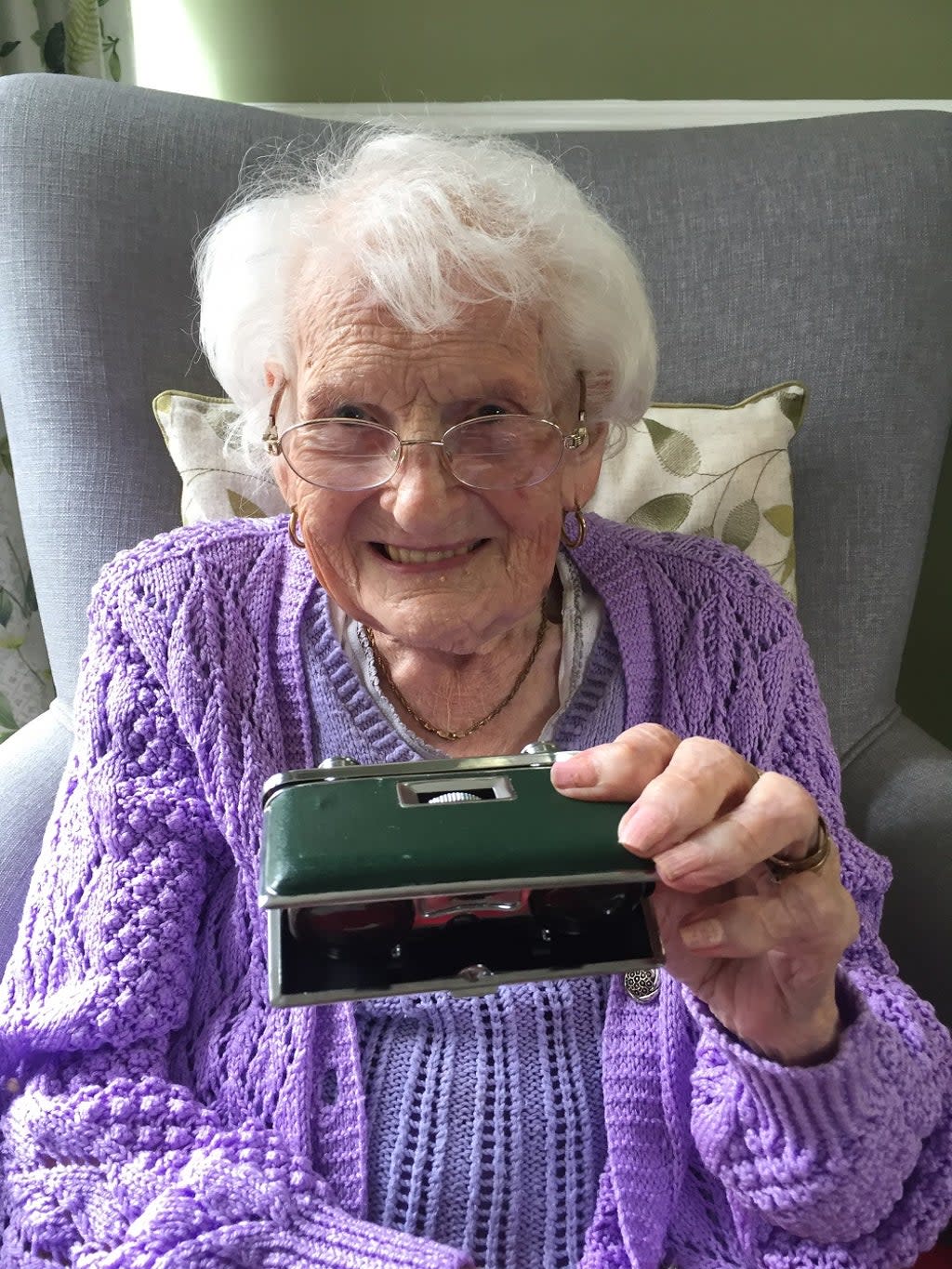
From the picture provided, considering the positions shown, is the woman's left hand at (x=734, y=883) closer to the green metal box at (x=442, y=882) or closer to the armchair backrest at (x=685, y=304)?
the green metal box at (x=442, y=882)

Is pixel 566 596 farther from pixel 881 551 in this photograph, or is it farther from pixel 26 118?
pixel 26 118

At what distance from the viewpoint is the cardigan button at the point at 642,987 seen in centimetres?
90

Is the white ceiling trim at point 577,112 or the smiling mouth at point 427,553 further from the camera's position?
the white ceiling trim at point 577,112

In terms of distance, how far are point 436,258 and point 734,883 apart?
54 centimetres

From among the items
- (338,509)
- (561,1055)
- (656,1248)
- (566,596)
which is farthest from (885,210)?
(656,1248)

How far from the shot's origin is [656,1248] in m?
0.86

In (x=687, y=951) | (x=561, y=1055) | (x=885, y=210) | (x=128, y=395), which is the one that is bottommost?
(x=561, y=1055)

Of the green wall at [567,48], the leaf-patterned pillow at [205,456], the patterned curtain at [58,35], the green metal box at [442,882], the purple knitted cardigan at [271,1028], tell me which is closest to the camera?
the green metal box at [442,882]

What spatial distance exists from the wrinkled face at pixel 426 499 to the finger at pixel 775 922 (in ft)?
1.12

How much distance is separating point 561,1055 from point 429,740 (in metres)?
0.30

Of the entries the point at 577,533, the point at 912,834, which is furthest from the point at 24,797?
the point at 912,834

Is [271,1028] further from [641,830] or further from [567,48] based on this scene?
[567,48]

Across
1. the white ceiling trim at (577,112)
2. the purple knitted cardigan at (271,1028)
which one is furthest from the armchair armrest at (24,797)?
the white ceiling trim at (577,112)

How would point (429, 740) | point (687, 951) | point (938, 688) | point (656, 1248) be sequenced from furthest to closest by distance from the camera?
1. point (938, 688)
2. point (429, 740)
3. point (656, 1248)
4. point (687, 951)
